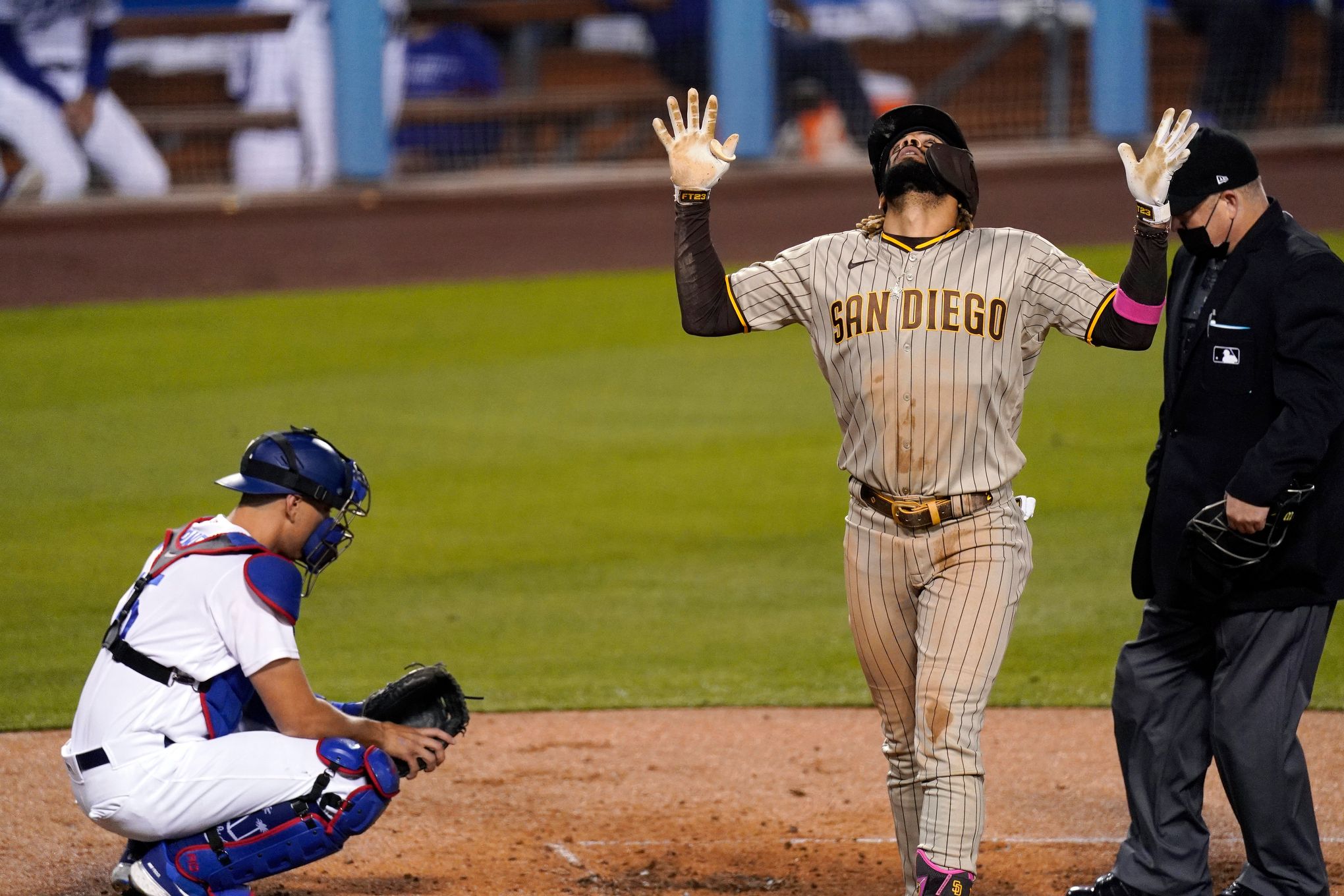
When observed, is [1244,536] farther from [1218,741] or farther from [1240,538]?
[1218,741]

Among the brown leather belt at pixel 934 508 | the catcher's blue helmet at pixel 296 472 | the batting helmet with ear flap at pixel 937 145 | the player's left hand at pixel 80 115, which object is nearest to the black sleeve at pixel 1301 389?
the brown leather belt at pixel 934 508

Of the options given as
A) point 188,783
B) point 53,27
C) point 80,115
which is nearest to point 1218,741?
point 188,783

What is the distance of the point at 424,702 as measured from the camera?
4.36 m

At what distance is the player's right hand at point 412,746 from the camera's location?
4059 mm

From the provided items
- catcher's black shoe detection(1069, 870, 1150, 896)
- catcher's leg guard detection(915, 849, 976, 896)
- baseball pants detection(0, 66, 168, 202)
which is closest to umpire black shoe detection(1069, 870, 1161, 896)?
catcher's black shoe detection(1069, 870, 1150, 896)

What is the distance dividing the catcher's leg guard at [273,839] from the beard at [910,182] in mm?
1826

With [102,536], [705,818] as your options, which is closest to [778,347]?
[102,536]

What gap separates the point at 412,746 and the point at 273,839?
406mm

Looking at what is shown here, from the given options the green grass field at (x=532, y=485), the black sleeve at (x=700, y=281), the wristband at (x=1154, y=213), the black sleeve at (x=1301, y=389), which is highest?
the wristband at (x=1154, y=213)

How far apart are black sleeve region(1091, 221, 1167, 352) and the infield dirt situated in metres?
1.62

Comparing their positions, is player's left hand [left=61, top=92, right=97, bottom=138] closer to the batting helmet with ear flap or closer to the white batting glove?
the batting helmet with ear flap

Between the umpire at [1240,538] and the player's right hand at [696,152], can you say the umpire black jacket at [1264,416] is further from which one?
the player's right hand at [696,152]

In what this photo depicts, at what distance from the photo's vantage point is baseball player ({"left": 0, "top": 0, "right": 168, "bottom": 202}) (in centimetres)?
1531

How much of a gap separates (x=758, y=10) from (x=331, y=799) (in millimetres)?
13083
